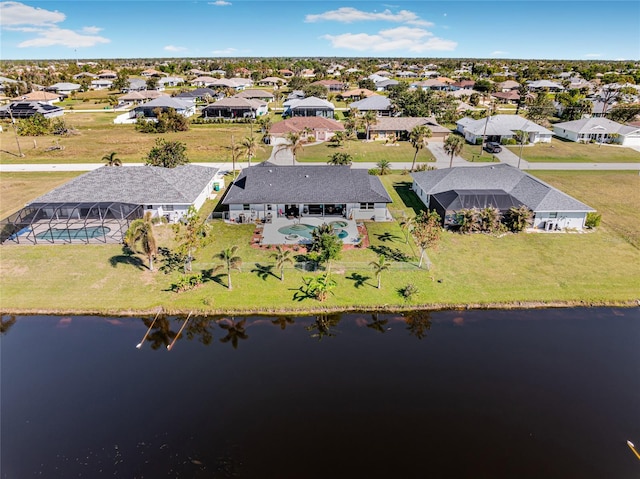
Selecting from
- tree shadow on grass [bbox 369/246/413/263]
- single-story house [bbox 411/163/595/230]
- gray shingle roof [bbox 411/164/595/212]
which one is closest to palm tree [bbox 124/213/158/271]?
tree shadow on grass [bbox 369/246/413/263]

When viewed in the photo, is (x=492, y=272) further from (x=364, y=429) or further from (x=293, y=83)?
(x=293, y=83)

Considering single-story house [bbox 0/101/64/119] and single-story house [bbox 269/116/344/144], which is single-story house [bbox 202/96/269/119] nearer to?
single-story house [bbox 269/116/344/144]

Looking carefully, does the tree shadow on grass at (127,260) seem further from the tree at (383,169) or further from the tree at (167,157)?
the tree at (383,169)

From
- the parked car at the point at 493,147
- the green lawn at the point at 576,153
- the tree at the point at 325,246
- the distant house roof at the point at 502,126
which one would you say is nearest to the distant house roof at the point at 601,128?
the green lawn at the point at 576,153

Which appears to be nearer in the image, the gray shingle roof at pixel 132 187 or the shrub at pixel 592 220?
the shrub at pixel 592 220

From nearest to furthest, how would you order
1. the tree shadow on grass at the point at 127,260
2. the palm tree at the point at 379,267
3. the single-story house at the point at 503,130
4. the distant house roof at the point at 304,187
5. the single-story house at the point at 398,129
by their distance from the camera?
the palm tree at the point at 379,267 → the tree shadow on grass at the point at 127,260 → the distant house roof at the point at 304,187 → the single-story house at the point at 503,130 → the single-story house at the point at 398,129

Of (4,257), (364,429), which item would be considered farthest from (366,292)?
(4,257)

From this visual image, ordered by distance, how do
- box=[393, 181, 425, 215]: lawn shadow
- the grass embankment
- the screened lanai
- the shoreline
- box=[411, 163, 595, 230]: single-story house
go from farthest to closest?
box=[393, 181, 425, 215]: lawn shadow
box=[411, 163, 595, 230]: single-story house
the screened lanai
the grass embankment
the shoreline
